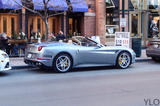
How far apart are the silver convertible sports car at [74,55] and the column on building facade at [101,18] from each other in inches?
379

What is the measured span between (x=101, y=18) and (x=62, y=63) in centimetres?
1154

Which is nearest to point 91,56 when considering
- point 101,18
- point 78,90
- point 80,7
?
point 78,90

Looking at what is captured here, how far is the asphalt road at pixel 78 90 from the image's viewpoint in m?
6.04

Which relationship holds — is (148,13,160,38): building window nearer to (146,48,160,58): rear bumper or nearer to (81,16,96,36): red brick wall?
(81,16,96,36): red brick wall

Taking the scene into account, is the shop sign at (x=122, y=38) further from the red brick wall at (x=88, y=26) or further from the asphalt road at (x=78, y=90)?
the red brick wall at (x=88, y=26)

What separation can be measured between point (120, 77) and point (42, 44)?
3259mm

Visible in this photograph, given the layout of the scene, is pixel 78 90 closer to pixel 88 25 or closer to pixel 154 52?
pixel 154 52

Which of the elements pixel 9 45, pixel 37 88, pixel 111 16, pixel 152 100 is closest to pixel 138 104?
pixel 152 100

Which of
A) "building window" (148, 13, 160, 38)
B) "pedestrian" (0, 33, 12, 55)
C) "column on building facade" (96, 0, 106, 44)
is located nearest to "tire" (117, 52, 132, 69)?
"pedestrian" (0, 33, 12, 55)

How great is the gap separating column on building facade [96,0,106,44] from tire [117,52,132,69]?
9.62 metres

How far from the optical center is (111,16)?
2242 cm

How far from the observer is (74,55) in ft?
35.0

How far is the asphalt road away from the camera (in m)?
6.04

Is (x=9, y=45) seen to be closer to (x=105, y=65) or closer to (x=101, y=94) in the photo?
(x=105, y=65)
